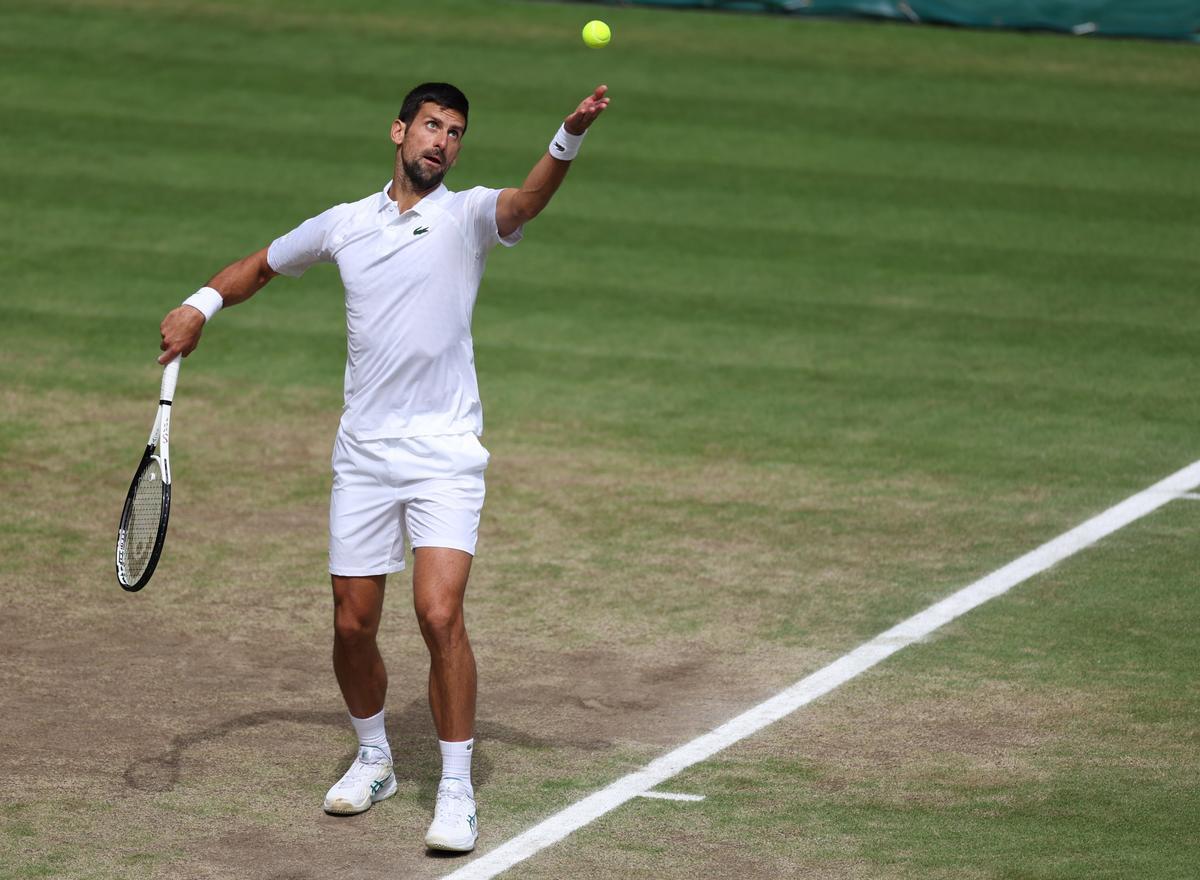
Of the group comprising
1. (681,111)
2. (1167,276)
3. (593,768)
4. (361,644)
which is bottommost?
(593,768)

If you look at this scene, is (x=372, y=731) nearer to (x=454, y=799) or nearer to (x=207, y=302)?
(x=454, y=799)

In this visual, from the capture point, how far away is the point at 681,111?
1747 centimetres

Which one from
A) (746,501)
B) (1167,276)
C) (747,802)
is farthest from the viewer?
(1167,276)

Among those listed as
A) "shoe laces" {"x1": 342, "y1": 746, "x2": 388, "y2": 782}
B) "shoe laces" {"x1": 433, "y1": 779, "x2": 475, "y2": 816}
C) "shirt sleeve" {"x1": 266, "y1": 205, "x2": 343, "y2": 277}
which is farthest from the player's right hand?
"shoe laces" {"x1": 433, "y1": 779, "x2": 475, "y2": 816}

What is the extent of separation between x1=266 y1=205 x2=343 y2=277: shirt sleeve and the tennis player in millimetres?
48

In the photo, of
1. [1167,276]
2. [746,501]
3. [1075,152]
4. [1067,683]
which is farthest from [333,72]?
[1067,683]

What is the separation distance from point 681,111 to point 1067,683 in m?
10.6

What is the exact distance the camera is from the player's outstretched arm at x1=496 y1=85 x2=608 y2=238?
6336 mm

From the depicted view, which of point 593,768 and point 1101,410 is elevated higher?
point 1101,410

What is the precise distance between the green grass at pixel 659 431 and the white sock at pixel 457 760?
22 centimetres

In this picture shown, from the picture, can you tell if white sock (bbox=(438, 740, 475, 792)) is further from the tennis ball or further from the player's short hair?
the tennis ball

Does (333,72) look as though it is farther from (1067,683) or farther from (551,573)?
(1067,683)

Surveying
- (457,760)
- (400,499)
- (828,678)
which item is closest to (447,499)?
(400,499)

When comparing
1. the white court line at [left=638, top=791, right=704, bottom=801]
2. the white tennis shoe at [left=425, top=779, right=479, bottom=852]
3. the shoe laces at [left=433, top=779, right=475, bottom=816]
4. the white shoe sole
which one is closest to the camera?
the white tennis shoe at [left=425, top=779, right=479, bottom=852]
